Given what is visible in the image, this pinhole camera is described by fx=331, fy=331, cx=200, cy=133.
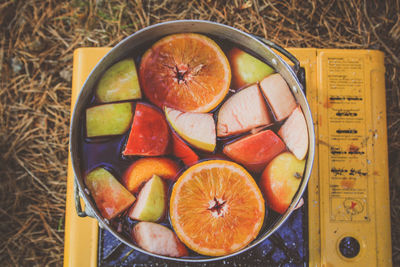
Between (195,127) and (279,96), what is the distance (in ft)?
0.94

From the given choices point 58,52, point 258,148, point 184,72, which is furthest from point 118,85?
point 58,52

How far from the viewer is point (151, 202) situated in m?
0.99

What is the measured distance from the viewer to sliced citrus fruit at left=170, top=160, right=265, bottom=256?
992mm

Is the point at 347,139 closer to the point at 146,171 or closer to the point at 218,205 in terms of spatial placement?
the point at 218,205

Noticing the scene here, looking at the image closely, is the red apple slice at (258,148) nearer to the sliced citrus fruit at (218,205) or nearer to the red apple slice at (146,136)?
the sliced citrus fruit at (218,205)

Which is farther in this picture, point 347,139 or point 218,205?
point 347,139

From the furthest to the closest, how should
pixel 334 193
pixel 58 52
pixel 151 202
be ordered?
pixel 58 52 → pixel 334 193 → pixel 151 202

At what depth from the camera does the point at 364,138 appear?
3.91ft

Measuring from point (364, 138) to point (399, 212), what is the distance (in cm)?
57

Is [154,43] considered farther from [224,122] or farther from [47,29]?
[47,29]

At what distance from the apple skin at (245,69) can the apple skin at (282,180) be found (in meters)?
0.26

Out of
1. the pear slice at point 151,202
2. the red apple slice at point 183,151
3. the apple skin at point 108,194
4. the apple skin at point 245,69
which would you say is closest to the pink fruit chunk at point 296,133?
the apple skin at point 245,69

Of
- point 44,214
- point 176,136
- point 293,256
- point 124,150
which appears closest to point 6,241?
point 44,214

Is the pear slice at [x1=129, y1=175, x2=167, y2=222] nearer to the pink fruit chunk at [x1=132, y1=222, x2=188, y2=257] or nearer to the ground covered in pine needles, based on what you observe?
the pink fruit chunk at [x1=132, y1=222, x2=188, y2=257]
